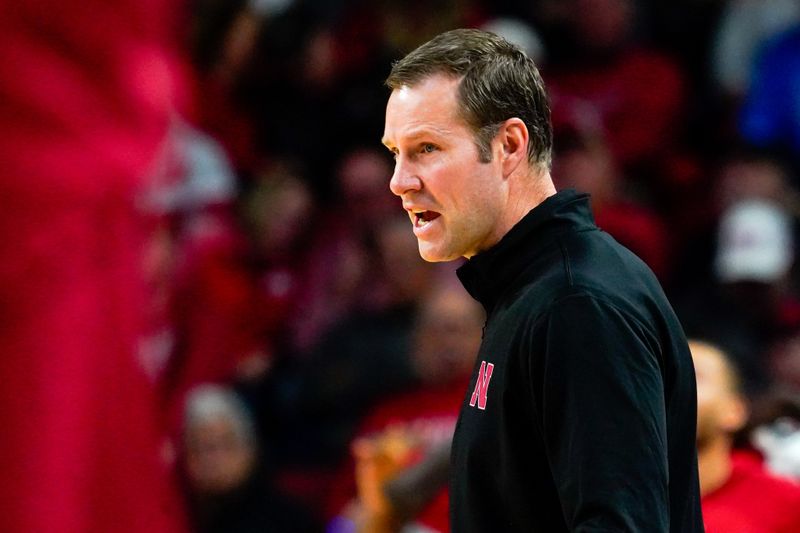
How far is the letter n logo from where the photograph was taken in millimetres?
1747

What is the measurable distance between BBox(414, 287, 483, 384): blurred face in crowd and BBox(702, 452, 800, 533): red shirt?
54.0 inches

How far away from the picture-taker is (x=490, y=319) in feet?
6.03

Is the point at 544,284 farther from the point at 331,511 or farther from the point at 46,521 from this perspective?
the point at 331,511

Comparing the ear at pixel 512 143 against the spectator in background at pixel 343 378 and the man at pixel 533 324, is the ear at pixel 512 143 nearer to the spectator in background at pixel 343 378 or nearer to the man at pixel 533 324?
the man at pixel 533 324

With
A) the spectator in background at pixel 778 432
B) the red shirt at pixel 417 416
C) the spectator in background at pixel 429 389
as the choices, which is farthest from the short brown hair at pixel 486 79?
the red shirt at pixel 417 416

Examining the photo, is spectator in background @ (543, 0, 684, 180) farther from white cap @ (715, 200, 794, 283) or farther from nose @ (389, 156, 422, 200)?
nose @ (389, 156, 422, 200)

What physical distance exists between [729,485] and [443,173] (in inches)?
68.2

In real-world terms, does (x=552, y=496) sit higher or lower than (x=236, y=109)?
lower

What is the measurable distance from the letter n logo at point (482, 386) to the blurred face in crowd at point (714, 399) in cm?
146

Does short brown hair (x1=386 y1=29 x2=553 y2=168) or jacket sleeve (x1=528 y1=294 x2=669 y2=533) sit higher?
short brown hair (x1=386 y1=29 x2=553 y2=168)

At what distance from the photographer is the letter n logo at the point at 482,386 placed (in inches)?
68.8

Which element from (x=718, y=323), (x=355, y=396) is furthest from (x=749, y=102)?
(x=355, y=396)

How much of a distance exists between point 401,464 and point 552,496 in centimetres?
219

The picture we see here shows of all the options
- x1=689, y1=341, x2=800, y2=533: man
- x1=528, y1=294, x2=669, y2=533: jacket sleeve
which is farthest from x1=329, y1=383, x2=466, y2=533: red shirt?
x1=528, y1=294, x2=669, y2=533: jacket sleeve
